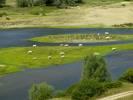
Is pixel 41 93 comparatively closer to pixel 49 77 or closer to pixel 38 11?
pixel 49 77

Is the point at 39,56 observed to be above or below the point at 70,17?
above

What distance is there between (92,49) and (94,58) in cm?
3769

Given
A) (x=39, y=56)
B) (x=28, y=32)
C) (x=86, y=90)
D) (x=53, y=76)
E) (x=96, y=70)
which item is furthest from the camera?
(x=28, y=32)

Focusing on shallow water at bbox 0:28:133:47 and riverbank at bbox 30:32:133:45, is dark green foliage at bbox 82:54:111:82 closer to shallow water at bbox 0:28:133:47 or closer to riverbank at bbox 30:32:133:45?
riverbank at bbox 30:32:133:45

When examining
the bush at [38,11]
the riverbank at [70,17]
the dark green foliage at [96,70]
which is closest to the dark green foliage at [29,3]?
the riverbank at [70,17]

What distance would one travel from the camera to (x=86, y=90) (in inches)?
2058

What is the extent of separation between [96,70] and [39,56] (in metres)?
34.1

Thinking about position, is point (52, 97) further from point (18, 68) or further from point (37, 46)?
point (37, 46)

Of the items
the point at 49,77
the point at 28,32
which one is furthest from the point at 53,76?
the point at 28,32

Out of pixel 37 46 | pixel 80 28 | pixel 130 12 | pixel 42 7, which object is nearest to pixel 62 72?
pixel 37 46

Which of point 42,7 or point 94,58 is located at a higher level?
point 94,58

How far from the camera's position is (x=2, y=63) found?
91812mm

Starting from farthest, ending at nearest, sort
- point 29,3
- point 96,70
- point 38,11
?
point 29,3 < point 38,11 < point 96,70

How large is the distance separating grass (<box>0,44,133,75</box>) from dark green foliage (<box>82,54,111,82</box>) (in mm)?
23187
